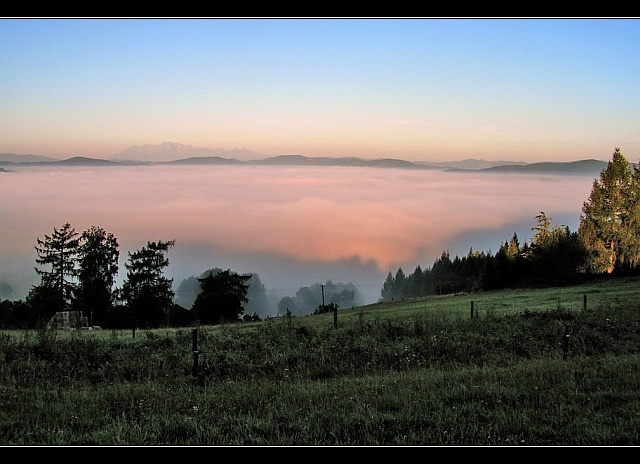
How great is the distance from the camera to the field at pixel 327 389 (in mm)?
6738

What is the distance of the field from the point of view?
22.1ft

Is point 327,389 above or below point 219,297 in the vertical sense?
above

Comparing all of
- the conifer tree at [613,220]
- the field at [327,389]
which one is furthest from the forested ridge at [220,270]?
the field at [327,389]

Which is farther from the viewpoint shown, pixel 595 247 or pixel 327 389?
pixel 595 247

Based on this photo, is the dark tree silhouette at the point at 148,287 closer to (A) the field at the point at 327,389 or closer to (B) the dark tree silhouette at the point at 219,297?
(B) the dark tree silhouette at the point at 219,297

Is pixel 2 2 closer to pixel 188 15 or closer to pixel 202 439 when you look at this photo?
pixel 188 15

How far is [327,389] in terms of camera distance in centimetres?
987

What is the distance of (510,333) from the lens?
744 inches

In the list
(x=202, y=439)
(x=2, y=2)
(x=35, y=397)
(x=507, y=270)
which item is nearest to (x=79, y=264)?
(x=507, y=270)

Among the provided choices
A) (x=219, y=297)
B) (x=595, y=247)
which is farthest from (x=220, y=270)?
(x=595, y=247)

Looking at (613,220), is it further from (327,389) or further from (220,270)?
(327,389)

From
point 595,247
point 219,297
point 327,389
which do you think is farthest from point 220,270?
point 327,389

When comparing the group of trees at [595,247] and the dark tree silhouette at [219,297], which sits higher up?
the group of trees at [595,247]

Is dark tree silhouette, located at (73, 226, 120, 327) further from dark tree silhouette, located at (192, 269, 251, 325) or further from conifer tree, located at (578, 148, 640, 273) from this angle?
conifer tree, located at (578, 148, 640, 273)
